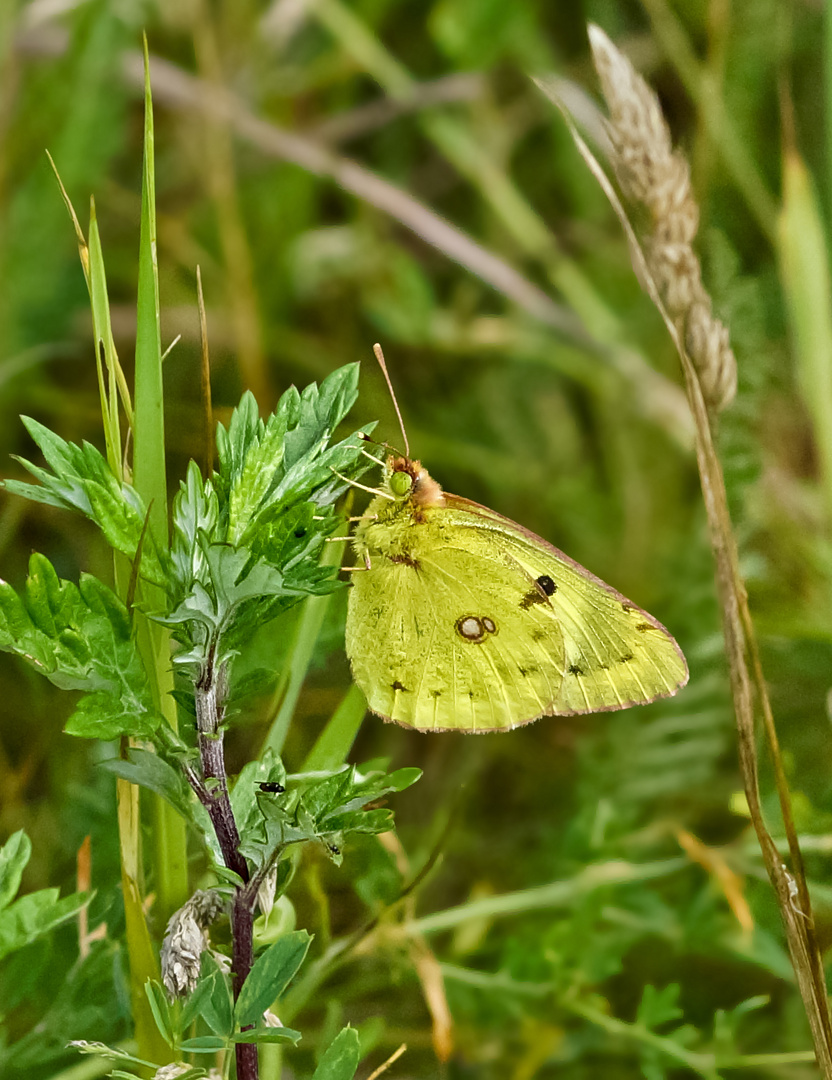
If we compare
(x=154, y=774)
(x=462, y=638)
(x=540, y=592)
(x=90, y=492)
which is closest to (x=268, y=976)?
(x=154, y=774)

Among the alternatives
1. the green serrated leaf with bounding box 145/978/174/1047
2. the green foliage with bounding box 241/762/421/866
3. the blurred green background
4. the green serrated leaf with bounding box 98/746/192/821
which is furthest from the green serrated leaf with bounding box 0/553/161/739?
the blurred green background

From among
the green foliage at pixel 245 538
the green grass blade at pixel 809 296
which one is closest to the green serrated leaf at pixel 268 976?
the green foliage at pixel 245 538

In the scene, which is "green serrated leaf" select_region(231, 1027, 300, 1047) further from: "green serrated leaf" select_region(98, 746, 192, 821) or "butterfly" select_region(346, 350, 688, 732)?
"butterfly" select_region(346, 350, 688, 732)

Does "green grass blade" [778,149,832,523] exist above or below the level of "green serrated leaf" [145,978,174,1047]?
above

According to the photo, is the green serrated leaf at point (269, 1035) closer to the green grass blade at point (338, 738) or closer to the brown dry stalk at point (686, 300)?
the green grass blade at point (338, 738)

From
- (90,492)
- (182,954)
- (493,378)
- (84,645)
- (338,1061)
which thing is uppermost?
(90,492)

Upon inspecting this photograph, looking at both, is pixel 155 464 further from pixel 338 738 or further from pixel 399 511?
pixel 399 511

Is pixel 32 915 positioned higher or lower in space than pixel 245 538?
lower

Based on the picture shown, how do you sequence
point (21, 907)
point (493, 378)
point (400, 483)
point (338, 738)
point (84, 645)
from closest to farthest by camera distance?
point (84, 645) → point (21, 907) → point (338, 738) → point (400, 483) → point (493, 378)
